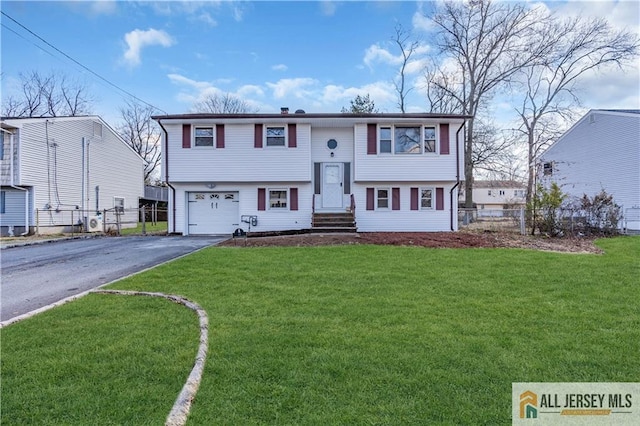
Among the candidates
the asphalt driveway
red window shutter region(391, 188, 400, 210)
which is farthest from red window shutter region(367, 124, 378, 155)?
the asphalt driveway

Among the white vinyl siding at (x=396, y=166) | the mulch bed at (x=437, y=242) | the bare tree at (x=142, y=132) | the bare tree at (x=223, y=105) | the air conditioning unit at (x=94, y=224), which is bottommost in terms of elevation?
the mulch bed at (x=437, y=242)

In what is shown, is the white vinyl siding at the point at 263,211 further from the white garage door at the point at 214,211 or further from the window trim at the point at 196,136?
the window trim at the point at 196,136

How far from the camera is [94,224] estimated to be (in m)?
19.0

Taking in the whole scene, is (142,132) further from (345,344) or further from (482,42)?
(345,344)

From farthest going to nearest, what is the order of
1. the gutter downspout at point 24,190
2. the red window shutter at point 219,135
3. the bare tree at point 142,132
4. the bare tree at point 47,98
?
the bare tree at point 142,132, the bare tree at point 47,98, the gutter downspout at point 24,190, the red window shutter at point 219,135

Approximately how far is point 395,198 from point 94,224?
52.6ft

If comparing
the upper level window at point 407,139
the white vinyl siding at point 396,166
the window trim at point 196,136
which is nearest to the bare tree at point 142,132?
the window trim at point 196,136

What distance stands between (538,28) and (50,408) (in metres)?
30.1

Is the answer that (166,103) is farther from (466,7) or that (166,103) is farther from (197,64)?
(466,7)

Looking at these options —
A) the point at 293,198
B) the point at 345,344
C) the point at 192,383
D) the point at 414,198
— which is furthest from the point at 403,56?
the point at 192,383

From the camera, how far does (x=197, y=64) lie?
18562 mm

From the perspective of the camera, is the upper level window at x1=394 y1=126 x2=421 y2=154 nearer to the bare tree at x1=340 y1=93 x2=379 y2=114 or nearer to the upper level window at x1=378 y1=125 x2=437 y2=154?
the upper level window at x1=378 y1=125 x2=437 y2=154

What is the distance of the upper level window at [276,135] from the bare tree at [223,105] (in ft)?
69.9

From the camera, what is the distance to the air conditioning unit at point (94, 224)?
1897cm
